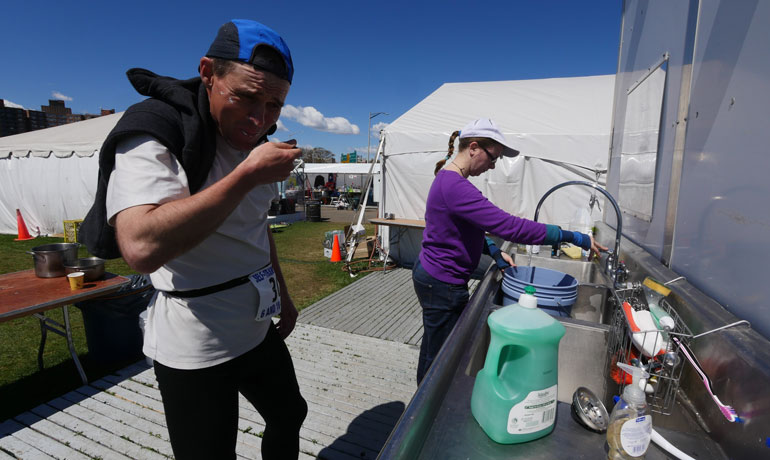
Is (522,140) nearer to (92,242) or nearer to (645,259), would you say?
(645,259)

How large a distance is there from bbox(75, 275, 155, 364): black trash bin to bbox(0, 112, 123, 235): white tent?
963 centimetres

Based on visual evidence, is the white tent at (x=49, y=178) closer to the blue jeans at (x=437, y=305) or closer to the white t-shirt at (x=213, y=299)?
the blue jeans at (x=437, y=305)

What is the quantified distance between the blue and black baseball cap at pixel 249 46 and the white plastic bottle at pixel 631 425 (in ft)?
4.73

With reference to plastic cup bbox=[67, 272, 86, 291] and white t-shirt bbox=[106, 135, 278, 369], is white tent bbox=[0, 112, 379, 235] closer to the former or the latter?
plastic cup bbox=[67, 272, 86, 291]

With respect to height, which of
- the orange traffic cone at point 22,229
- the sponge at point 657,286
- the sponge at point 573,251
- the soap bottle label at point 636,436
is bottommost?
the orange traffic cone at point 22,229

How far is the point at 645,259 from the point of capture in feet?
6.64

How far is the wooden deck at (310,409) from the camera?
8.98 ft

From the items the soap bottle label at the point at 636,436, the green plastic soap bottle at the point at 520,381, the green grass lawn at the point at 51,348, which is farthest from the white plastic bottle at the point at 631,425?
the green grass lawn at the point at 51,348

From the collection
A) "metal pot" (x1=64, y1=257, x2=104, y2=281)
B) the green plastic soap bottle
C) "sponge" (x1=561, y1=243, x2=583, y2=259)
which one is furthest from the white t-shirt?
"sponge" (x1=561, y1=243, x2=583, y2=259)

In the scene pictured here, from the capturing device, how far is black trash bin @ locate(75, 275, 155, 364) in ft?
11.8

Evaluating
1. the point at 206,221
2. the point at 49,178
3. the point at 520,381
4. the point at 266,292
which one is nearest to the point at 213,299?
the point at 266,292

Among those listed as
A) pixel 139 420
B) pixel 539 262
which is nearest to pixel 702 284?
pixel 539 262

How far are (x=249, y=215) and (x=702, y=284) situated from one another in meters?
1.88

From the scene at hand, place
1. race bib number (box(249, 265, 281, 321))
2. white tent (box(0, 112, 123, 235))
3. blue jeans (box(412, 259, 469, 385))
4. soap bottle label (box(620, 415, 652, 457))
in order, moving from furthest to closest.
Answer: white tent (box(0, 112, 123, 235)), blue jeans (box(412, 259, 469, 385)), race bib number (box(249, 265, 281, 321)), soap bottle label (box(620, 415, 652, 457))
